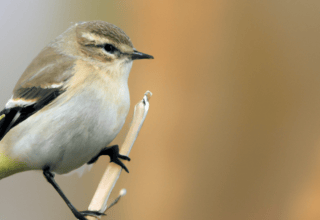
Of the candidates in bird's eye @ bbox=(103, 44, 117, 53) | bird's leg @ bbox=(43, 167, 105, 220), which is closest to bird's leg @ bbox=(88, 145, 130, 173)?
bird's leg @ bbox=(43, 167, 105, 220)

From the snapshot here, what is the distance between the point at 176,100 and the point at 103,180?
1.16m

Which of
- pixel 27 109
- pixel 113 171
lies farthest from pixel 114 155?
pixel 27 109

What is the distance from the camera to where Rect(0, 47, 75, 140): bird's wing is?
0.80 metres

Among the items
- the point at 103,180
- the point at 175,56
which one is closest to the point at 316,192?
the point at 175,56

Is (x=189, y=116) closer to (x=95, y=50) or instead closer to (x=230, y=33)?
(x=230, y=33)

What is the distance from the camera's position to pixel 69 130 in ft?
2.52

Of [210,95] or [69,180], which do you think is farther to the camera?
[69,180]

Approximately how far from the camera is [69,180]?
95.3 inches

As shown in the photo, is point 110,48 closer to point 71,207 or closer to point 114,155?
point 114,155

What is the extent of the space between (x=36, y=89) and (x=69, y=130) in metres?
0.14

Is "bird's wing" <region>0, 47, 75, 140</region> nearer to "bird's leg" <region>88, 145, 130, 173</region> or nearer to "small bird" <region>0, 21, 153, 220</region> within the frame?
"small bird" <region>0, 21, 153, 220</region>

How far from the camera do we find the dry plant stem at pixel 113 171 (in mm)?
686

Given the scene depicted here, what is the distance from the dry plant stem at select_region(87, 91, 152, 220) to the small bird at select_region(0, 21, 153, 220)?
0.09 ft

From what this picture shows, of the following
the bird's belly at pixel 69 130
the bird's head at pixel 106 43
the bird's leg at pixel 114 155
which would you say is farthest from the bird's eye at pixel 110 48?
the bird's leg at pixel 114 155
